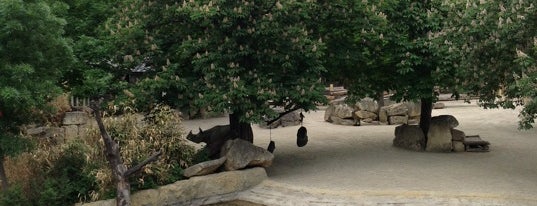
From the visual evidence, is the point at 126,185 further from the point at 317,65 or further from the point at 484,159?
the point at 484,159

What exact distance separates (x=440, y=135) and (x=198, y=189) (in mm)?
8433

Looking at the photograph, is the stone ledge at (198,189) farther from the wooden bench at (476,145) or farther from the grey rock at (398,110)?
the grey rock at (398,110)

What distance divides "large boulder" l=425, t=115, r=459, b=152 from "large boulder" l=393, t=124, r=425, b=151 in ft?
0.92

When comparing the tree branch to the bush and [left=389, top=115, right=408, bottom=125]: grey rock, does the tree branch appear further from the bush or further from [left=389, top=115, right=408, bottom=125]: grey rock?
[left=389, top=115, right=408, bottom=125]: grey rock

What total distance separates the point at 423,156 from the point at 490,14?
17.8 ft

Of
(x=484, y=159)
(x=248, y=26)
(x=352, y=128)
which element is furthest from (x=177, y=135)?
(x=352, y=128)

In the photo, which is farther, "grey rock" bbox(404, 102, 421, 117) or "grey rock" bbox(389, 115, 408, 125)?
"grey rock" bbox(389, 115, 408, 125)

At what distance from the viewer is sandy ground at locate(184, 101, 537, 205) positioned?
1130cm

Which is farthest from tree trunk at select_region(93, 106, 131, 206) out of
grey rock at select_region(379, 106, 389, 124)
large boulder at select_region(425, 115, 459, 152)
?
grey rock at select_region(379, 106, 389, 124)

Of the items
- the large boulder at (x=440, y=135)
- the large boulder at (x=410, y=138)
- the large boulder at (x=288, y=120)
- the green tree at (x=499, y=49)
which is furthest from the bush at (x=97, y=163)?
the large boulder at (x=288, y=120)

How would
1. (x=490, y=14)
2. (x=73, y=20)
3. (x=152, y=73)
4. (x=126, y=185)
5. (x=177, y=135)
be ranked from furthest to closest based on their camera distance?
(x=73, y=20) < (x=152, y=73) < (x=177, y=135) < (x=490, y=14) < (x=126, y=185)

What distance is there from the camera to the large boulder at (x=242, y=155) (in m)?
12.2

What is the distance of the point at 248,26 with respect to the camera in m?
12.7

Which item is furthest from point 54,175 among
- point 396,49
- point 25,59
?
point 396,49
